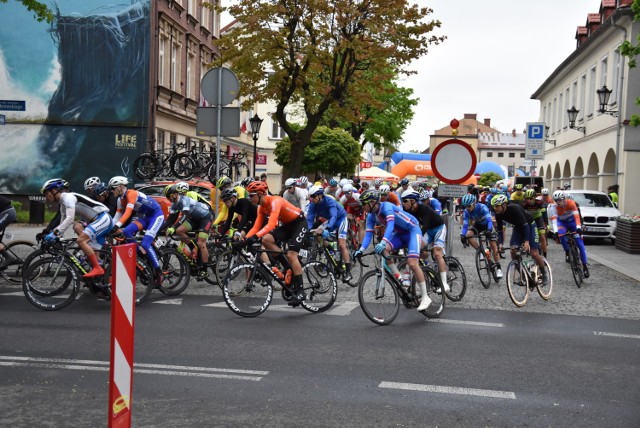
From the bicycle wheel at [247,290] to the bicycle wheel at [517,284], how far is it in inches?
147

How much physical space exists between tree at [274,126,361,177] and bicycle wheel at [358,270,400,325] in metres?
38.4

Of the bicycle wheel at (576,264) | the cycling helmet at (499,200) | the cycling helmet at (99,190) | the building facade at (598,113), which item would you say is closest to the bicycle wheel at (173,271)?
the cycling helmet at (99,190)

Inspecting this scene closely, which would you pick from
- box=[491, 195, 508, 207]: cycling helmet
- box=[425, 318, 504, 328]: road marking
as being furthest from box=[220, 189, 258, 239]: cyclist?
box=[491, 195, 508, 207]: cycling helmet

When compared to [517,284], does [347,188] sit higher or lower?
higher

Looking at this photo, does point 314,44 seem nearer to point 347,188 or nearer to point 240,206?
point 347,188

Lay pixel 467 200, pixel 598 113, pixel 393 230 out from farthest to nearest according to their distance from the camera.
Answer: pixel 598 113 → pixel 467 200 → pixel 393 230

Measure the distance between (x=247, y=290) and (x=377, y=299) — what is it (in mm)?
1676

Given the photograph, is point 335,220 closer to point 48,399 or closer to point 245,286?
point 245,286

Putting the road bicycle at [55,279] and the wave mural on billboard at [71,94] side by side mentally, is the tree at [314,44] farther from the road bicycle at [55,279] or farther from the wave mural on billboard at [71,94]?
the road bicycle at [55,279]

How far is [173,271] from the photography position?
12680mm

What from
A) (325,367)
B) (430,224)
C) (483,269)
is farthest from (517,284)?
(325,367)

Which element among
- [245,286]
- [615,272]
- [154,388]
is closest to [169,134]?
[615,272]

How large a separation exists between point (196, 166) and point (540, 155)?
1050 centimetres

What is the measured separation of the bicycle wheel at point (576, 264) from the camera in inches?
601
